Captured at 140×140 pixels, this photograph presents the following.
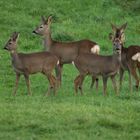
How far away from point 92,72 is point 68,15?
9.41 m

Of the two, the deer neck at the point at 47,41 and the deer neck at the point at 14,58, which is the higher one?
the deer neck at the point at 47,41

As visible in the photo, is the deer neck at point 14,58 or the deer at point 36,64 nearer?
the deer at point 36,64

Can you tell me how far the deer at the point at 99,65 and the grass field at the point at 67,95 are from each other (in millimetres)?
352

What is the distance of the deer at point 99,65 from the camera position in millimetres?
14953

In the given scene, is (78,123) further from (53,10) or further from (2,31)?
(53,10)

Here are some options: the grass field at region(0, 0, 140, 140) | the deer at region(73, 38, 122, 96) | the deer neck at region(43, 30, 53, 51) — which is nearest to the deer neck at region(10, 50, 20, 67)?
the grass field at region(0, 0, 140, 140)

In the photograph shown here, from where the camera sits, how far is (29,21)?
23172mm

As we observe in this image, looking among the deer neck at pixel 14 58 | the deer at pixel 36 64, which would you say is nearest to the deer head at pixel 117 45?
the deer at pixel 36 64

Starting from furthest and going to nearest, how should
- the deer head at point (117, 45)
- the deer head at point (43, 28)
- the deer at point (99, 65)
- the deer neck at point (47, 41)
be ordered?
the deer head at point (43, 28)
the deer neck at point (47, 41)
the deer head at point (117, 45)
the deer at point (99, 65)

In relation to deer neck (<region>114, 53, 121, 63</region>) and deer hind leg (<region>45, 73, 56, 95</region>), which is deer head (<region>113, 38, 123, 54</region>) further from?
deer hind leg (<region>45, 73, 56, 95</region>)

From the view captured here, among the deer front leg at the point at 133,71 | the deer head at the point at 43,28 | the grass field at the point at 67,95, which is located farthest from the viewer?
the deer head at the point at 43,28

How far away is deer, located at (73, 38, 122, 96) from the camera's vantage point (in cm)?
1495

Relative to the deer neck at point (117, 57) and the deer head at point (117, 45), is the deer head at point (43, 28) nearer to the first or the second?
the deer head at point (117, 45)

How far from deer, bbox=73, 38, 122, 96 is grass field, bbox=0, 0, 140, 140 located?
352 millimetres
